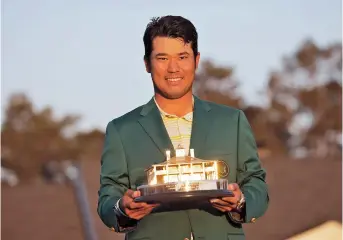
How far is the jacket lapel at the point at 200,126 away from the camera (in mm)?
3762

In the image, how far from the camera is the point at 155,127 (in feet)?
12.5

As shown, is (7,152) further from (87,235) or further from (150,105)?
(150,105)

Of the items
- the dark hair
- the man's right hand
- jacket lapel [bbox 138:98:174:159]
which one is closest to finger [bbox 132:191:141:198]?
the man's right hand

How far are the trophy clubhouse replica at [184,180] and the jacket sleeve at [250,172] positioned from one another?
0.09 meters

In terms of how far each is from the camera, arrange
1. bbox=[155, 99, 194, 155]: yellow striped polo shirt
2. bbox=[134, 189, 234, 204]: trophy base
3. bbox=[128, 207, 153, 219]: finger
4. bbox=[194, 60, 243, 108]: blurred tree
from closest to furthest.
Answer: bbox=[134, 189, 234, 204]: trophy base < bbox=[128, 207, 153, 219]: finger < bbox=[155, 99, 194, 155]: yellow striped polo shirt < bbox=[194, 60, 243, 108]: blurred tree

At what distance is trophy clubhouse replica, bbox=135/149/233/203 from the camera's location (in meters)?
3.42

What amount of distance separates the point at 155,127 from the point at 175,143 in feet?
0.29

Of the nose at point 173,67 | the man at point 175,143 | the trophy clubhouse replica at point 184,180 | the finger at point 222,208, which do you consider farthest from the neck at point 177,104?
the finger at point 222,208

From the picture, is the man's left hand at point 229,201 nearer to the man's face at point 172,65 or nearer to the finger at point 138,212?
the finger at point 138,212

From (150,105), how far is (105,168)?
28cm

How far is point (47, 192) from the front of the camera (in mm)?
21719

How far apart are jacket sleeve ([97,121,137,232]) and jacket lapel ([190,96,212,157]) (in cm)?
25

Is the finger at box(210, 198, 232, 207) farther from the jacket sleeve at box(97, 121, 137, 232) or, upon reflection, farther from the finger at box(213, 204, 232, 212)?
the jacket sleeve at box(97, 121, 137, 232)

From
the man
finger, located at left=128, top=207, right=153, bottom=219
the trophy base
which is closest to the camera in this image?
the trophy base
